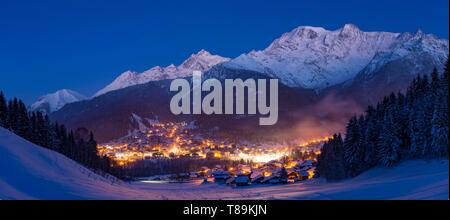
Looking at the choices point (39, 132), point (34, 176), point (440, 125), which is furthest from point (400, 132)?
point (39, 132)

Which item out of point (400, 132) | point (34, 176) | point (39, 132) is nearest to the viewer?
point (34, 176)

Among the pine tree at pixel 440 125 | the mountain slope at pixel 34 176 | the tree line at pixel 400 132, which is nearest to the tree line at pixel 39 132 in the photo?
the tree line at pixel 400 132

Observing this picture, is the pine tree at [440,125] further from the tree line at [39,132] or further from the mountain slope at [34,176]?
the tree line at [39,132]

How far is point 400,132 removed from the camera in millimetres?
48062

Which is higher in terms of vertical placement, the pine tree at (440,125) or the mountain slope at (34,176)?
the pine tree at (440,125)

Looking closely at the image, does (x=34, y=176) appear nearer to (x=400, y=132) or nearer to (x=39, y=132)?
(x=400, y=132)

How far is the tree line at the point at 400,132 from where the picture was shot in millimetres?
38463

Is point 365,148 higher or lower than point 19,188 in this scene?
higher

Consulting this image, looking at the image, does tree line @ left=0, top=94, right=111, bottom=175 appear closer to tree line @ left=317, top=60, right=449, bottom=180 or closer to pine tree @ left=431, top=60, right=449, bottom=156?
tree line @ left=317, top=60, right=449, bottom=180
